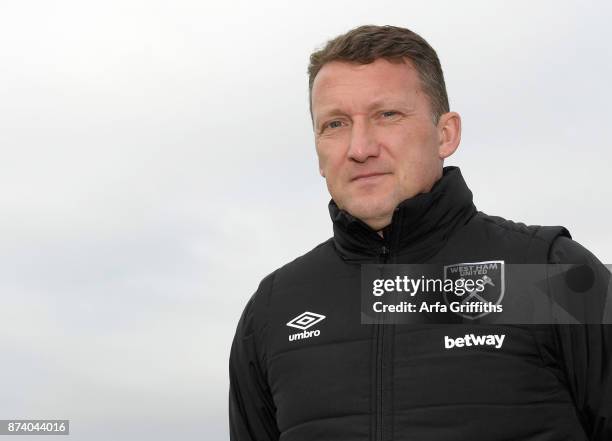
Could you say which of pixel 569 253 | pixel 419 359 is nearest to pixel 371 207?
pixel 419 359

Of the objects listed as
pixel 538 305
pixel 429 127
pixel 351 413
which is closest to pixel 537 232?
pixel 538 305

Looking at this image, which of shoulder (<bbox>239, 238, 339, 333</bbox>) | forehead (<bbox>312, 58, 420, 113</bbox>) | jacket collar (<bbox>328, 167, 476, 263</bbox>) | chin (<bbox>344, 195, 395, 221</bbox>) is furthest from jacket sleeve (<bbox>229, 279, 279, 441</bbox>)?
forehead (<bbox>312, 58, 420, 113</bbox>)

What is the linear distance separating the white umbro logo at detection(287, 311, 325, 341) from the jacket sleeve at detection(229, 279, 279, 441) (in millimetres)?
381

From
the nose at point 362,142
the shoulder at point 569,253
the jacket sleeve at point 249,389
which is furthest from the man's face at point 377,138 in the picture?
the jacket sleeve at point 249,389

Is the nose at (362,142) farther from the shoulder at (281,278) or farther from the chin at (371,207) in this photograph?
the shoulder at (281,278)

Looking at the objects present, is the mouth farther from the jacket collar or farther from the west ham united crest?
the west ham united crest

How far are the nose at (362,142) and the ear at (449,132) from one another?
0.62 metres

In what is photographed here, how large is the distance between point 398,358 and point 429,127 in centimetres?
157

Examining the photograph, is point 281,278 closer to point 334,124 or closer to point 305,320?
point 305,320

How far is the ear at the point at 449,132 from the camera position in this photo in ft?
17.8

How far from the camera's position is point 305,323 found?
5.29m

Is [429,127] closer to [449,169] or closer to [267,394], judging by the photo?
[449,169]

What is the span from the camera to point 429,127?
5.25m

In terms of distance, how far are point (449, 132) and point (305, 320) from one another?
5.40ft
